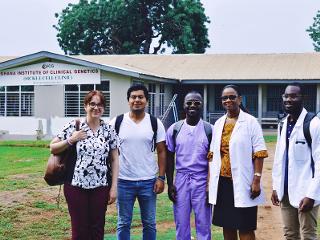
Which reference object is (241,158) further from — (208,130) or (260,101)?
(260,101)

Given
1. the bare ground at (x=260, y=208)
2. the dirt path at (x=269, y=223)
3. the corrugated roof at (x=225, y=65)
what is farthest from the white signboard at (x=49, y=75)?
the dirt path at (x=269, y=223)

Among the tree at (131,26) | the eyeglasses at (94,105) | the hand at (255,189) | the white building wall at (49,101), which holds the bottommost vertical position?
the hand at (255,189)

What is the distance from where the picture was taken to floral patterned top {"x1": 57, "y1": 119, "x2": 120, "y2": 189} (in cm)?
481

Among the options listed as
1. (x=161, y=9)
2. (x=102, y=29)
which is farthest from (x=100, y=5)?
(x=161, y=9)

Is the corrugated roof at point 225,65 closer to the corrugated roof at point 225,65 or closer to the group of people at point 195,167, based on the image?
the corrugated roof at point 225,65

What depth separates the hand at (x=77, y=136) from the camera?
476 cm

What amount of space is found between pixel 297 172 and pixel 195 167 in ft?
3.05

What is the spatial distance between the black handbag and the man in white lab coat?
5.87 feet

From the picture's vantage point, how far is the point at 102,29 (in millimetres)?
43469

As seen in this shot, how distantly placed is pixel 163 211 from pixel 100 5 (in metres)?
36.5

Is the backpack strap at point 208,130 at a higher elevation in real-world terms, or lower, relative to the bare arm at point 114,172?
higher

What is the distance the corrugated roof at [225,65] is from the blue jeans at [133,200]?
62.8 ft

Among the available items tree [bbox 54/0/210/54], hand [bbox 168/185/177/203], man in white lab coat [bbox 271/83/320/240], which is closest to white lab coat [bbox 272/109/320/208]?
man in white lab coat [bbox 271/83/320/240]

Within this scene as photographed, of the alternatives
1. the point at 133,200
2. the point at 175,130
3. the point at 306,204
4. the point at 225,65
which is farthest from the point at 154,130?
the point at 225,65
